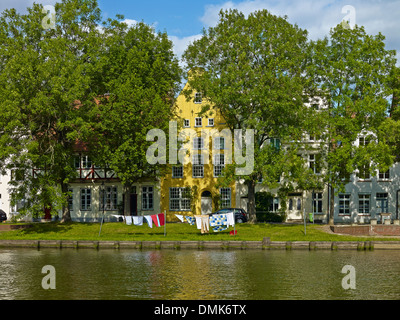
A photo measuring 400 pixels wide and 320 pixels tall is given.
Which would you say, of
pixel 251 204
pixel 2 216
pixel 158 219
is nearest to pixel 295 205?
pixel 251 204

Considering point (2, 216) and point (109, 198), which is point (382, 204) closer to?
point (109, 198)

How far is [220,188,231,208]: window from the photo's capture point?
216 feet

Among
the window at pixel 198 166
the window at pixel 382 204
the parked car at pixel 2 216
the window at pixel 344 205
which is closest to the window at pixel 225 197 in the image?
the window at pixel 198 166

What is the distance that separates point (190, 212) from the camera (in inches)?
2611

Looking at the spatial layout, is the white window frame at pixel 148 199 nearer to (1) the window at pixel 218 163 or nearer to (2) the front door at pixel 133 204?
(2) the front door at pixel 133 204

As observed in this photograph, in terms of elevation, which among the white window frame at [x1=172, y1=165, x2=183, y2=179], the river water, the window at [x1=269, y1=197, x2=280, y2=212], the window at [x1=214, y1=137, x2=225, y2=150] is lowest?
the river water

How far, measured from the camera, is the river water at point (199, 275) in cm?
2480

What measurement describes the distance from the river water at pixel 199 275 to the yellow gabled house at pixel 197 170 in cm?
2509

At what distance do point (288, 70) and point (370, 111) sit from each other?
28.3ft

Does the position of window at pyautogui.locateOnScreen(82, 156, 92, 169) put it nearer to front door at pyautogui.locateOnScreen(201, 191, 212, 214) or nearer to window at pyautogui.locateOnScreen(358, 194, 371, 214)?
front door at pyautogui.locateOnScreen(201, 191, 212, 214)

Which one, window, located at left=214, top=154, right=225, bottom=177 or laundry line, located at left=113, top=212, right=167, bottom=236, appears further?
window, located at left=214, top=154, right=225, bottom=177

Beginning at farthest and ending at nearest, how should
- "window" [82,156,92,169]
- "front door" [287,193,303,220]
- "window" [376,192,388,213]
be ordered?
"window" [82,156,92,169]
"front door" [287,193,303,220]
"window" [376,192,388,213]

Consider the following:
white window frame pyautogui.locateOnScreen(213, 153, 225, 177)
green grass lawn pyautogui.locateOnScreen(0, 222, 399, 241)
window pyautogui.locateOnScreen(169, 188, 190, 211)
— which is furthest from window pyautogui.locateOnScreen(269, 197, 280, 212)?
green grass lawn pyautogui.locateOnScreen(0, 222, 399, 241)
